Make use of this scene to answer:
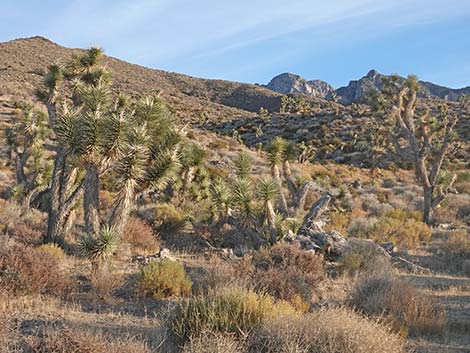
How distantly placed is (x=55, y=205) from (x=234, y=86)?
8079 centimetres

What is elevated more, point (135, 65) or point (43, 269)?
point (135, 65)

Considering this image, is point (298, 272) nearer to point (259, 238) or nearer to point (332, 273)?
point (332, 273)

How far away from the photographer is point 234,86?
90.6 metres

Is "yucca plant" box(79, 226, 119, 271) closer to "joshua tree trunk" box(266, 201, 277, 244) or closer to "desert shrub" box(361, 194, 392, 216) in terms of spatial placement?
"joshua tree trunk" box(266, 201, 277, 244)

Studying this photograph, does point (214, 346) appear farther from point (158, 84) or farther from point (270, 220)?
point (158, 84)

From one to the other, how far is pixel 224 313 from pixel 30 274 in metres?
3.86

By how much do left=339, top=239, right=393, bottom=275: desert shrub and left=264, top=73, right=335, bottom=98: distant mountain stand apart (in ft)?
460

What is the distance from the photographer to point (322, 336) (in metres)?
4.93

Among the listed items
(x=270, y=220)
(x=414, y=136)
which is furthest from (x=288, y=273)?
(x=414, y=136)

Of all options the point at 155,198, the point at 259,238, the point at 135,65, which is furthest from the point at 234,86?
the point at 259,238

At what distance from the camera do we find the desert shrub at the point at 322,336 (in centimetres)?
473

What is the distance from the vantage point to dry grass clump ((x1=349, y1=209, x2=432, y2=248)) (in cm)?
1514

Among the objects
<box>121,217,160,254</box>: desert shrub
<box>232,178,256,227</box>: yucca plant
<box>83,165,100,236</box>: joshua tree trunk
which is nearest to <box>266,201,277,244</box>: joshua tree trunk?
<box>232,178,256,227</box>: yucca plant

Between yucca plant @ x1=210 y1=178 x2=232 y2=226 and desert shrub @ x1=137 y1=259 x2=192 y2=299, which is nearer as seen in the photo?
desert shrub @ x1=137 y1=259 x2=192 y2=299
